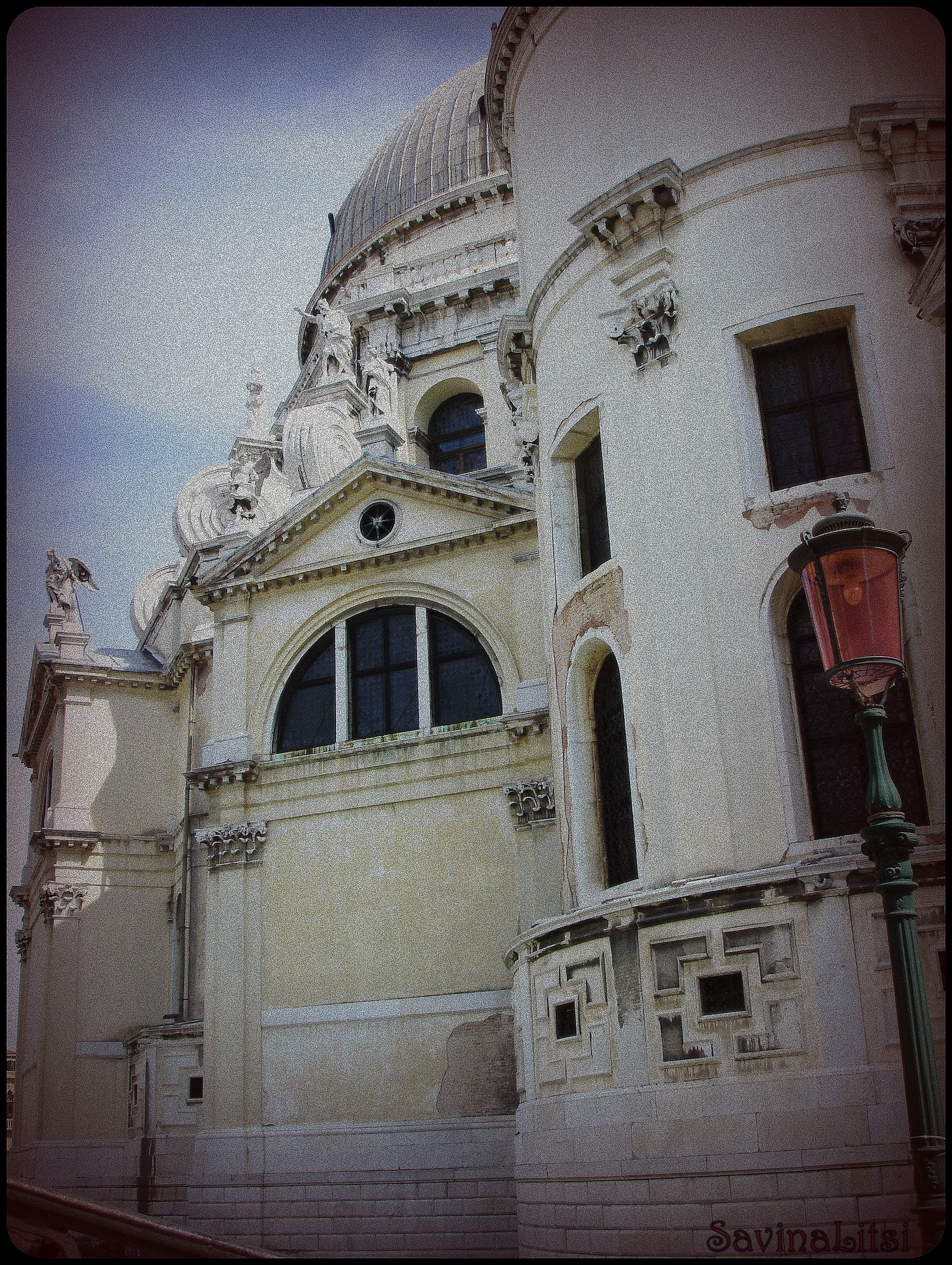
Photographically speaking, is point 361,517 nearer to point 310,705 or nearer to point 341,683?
point 341,683

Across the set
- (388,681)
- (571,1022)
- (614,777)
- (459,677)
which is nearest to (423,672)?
(459,677)

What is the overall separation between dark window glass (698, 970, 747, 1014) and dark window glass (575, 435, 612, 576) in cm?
531

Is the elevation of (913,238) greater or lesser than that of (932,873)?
greater

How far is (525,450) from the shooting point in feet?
60.0

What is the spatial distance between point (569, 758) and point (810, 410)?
4646 mm

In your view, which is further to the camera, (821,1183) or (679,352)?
(679,352)

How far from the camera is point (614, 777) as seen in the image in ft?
48.7

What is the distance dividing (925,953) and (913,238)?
714 centimetres

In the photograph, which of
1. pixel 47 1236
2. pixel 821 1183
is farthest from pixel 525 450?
pixel 47 1236

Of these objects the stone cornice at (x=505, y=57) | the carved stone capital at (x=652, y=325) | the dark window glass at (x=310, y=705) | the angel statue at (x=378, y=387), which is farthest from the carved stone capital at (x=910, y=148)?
the dark window glass at (x=310, y=705)

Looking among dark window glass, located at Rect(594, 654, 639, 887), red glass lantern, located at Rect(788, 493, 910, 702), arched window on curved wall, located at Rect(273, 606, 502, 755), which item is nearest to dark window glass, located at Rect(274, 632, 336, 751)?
arched window on curved wall, located at Rect(273, 606, 502, 755)

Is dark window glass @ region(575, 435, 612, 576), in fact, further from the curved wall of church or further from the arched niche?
the arched niche

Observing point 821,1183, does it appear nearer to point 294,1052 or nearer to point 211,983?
point 294,1052

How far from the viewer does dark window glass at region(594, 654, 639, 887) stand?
47.3ft
